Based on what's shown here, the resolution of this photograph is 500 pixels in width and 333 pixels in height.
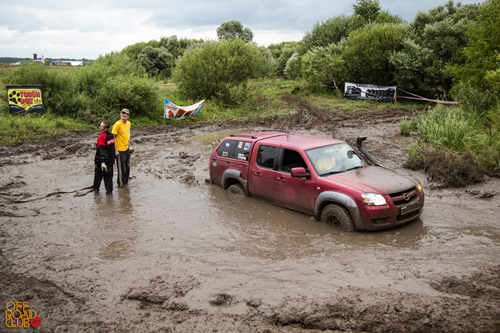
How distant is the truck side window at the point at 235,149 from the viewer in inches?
341

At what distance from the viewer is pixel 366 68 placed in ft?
96.1

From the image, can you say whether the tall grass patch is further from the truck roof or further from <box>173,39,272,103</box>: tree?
<box>173,39,272,103</box>: tree

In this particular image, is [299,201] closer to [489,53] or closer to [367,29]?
[489,53]

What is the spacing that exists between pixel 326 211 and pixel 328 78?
25.5 metres

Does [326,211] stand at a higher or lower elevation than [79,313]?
higher

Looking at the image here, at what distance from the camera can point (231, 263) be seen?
19.2 ft

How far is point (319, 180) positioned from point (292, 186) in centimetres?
67

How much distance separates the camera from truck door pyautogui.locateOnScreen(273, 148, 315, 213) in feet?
23.8

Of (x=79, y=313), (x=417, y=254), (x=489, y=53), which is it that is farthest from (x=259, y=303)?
(x=489, y=53)

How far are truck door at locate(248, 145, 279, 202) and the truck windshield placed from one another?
844mm

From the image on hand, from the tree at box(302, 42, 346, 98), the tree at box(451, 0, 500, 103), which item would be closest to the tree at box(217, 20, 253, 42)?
the tree at box(302, 42, 346, 98)

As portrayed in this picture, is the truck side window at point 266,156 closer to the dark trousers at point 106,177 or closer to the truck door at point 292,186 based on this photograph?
the truck door at point 292,186

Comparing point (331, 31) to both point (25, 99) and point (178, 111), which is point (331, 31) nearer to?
point (178, 111)

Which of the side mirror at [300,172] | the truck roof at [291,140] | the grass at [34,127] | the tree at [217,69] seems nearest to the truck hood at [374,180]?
the side mirror at [300,172]
